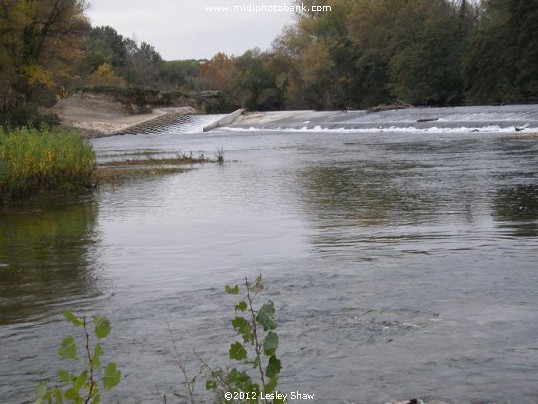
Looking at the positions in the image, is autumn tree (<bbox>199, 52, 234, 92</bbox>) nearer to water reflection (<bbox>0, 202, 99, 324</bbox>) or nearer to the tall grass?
the tall grass

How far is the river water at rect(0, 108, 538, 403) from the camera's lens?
4.57m

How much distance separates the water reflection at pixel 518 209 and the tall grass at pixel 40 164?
318 inches

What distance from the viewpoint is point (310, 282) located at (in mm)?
6859

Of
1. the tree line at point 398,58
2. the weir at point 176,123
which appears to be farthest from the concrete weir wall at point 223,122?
the tree line at point 398,58

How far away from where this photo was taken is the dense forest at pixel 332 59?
39406mm

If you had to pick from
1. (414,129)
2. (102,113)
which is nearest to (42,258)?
(414,129)

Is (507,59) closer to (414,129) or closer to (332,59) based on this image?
(414,129)

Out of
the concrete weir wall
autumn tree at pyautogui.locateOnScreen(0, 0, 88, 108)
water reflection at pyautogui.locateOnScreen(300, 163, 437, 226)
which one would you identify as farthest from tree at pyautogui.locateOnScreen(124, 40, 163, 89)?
water reflection at pyautogui.locateOnScreen(300, 163, 437, 226)

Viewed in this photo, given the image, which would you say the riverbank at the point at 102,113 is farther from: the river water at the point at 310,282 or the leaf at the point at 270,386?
the leaf at the point at 270,386

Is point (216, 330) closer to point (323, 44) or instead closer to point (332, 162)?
point (332, 162)

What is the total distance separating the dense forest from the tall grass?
2230 centimetres

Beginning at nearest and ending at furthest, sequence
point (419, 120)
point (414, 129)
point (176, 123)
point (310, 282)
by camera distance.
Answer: point (310, 282), point (414, 129), point (419, 120), point (176, 123)

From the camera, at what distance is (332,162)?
20.9 metres

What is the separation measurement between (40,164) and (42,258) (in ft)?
18.2
